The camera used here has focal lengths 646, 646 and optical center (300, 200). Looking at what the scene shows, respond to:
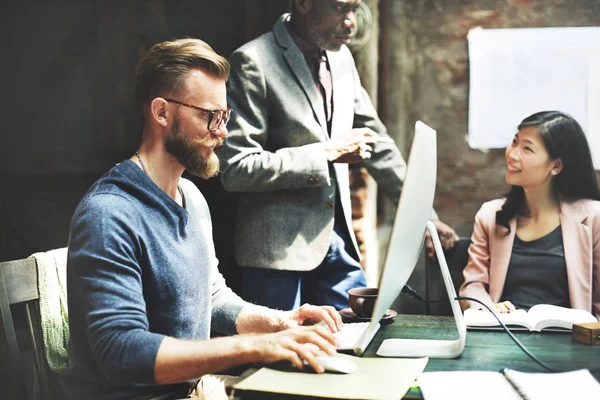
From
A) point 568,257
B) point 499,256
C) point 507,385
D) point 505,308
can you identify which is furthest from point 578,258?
point 507,385

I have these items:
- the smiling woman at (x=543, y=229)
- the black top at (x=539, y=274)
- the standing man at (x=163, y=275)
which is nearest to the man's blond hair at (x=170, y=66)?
the standing man at (x=163, y=275)

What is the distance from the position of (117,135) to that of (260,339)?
2136mm

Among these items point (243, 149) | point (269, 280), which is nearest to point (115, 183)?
point (243, 149)

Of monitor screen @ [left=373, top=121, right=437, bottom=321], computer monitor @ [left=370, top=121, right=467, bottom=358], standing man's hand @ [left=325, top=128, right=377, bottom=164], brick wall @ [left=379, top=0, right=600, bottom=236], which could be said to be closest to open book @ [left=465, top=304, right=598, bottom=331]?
computer monitor @ [left=370, top=121, right=467, bottom=358]

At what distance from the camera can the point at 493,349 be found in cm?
156

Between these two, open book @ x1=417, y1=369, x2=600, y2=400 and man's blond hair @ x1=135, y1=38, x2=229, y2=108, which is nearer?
open book @ x1=417, y1=369, x2=600, y2=400

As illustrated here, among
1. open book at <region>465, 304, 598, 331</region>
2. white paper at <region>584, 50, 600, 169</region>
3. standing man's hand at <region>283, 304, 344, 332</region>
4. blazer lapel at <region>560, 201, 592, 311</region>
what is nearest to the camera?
standing man's hand at <region>283, 304, 344, 332</region>

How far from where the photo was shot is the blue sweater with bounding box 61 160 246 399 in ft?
4.40

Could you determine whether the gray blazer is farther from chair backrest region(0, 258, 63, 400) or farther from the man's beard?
chair backrest region(0, 258, 63, 400)

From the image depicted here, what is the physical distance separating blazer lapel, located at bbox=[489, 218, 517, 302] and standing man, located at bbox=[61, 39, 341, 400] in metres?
1.33

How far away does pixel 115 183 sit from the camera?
157 cm

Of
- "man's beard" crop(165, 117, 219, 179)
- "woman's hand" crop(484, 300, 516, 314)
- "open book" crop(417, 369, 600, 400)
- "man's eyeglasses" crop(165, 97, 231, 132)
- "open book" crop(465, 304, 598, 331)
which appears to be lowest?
"woman's hand" crop(484, 300, 516, 314)

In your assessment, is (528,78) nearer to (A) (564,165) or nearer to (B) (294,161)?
(A) (564,165)

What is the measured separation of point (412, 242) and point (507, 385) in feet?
1.21
